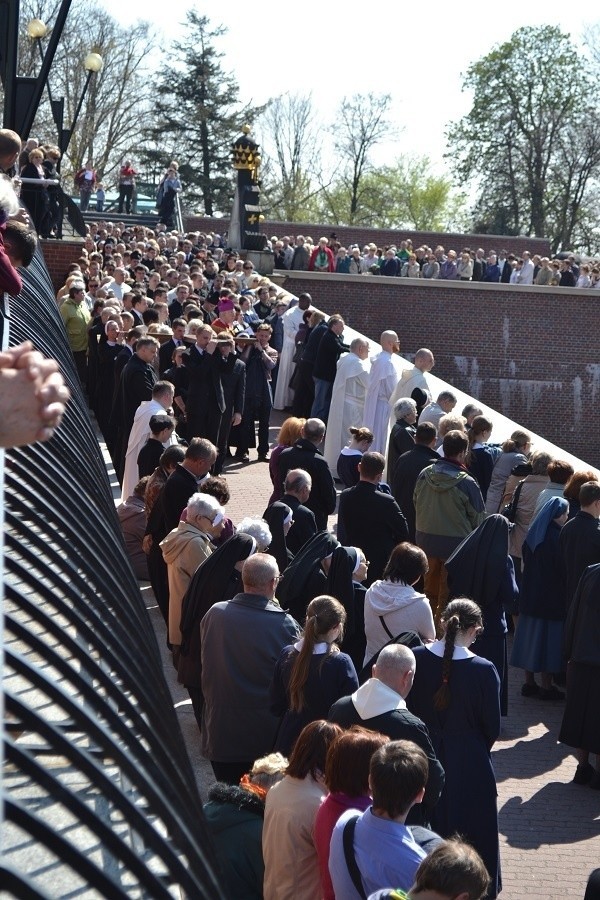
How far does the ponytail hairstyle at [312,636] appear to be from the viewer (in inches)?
229

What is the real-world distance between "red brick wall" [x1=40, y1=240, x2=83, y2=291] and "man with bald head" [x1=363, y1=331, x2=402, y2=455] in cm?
675

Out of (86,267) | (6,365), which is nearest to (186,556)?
(6,365)

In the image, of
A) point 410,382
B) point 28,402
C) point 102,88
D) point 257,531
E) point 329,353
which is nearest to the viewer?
point 28,402

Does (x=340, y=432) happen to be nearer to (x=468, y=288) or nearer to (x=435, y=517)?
(x=435, y=517)

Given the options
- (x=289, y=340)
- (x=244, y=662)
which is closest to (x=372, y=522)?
(x=244, y=662)

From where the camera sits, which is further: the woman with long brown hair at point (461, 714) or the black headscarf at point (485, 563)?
the black headscarf at point (485, 563)

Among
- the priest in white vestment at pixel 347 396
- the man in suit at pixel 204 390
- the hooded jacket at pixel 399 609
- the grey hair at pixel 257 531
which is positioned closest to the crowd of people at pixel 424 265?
the priest in white vestment at pixel 347 396

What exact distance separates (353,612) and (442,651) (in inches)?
65.3

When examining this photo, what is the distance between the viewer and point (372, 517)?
9.62 m

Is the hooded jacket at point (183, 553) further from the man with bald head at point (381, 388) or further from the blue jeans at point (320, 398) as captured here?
the blue jeans at point (320, 398)

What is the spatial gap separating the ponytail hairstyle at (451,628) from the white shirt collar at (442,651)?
0.02 m

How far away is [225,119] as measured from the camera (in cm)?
5816

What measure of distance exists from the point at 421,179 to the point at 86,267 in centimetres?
4969

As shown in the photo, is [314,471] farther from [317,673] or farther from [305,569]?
[317,673]
